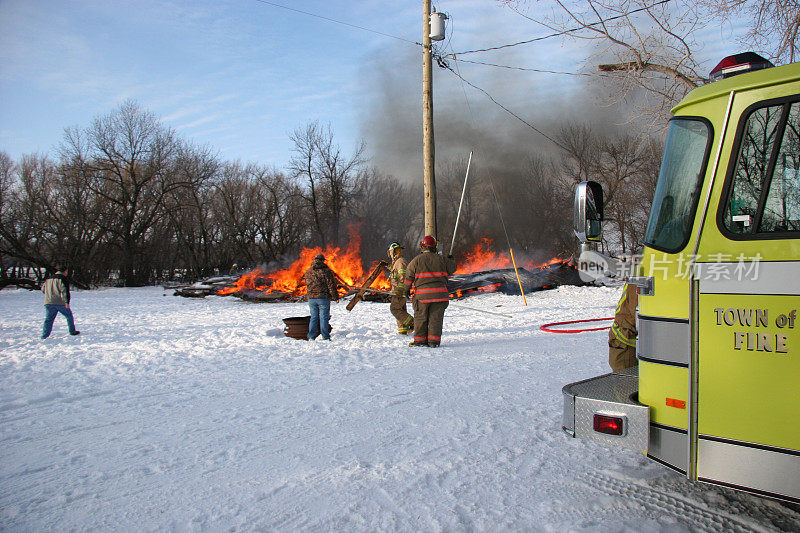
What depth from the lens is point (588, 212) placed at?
10.8 ft

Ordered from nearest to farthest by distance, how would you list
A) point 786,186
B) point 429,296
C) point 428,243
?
1. point 786,186
2. point 429,296
3. point 428,243

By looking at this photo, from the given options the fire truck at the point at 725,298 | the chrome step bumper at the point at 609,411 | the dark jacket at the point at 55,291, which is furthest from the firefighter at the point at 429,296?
the dark jacket at the point at 55,291

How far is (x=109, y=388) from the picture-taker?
6.11 m

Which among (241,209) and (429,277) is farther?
(241,209)

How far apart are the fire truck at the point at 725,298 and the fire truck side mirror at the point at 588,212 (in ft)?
1.32

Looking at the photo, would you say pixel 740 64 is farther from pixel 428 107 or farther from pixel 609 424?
pixel 428 107

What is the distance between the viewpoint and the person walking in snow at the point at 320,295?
9.19m

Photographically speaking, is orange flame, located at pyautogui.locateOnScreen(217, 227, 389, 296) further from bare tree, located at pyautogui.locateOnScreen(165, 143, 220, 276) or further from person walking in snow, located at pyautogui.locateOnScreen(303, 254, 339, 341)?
bare tree, located at pyautogui.locateOnScreen(165, 143, 220, 276)

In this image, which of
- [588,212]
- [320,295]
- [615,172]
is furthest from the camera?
[615,172]

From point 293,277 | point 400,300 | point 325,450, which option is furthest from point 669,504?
point 293,277

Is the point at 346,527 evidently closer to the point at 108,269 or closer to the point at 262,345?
the point at 262,345

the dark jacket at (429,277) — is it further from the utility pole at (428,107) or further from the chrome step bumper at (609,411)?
the chrome step bumper at (609,411)

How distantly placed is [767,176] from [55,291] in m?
11.4

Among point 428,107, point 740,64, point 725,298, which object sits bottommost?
point 725,298
